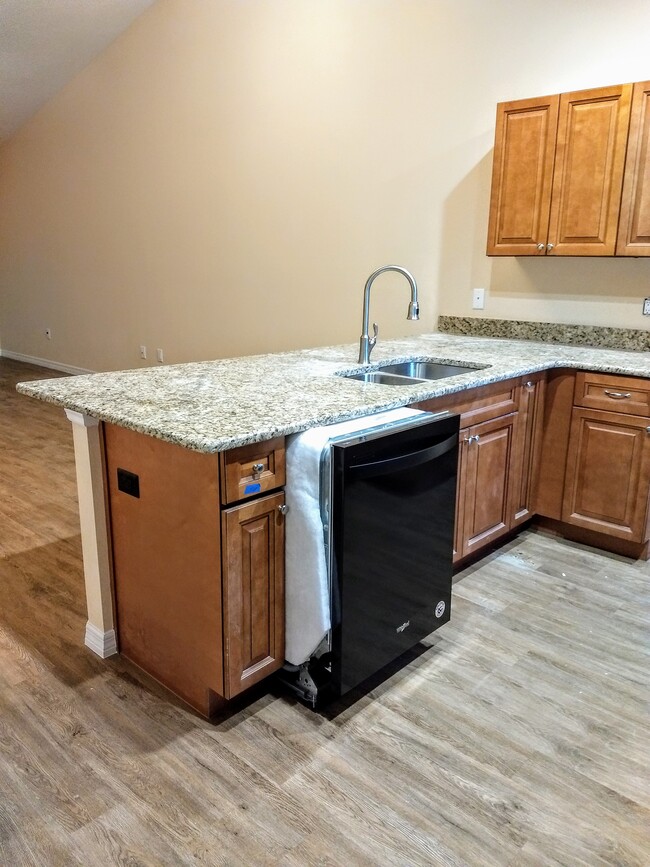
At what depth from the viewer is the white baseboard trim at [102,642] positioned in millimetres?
2217

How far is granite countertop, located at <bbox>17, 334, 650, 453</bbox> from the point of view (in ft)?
5.69

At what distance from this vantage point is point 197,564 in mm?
1793

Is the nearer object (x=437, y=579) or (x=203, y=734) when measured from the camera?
(x=203, y=734)

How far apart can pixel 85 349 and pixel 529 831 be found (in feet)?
21.3

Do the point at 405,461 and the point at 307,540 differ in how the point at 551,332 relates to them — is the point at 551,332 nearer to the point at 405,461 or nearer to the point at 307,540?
the point at 405,461

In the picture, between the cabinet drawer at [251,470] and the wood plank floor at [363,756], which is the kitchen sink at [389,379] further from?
the cabinet drawer at [251,470]

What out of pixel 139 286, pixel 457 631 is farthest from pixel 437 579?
pixel 139 286

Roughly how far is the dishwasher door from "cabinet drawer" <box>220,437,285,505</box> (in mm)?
154

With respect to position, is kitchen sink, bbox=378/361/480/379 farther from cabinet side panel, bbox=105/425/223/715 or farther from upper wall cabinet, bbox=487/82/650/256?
cabinet side panel, bbox=105/425/223/715

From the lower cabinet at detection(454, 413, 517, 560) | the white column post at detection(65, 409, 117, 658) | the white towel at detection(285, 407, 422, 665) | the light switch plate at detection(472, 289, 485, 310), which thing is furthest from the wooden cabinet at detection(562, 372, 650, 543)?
the white column post at detection(65, 409, 117, 658)

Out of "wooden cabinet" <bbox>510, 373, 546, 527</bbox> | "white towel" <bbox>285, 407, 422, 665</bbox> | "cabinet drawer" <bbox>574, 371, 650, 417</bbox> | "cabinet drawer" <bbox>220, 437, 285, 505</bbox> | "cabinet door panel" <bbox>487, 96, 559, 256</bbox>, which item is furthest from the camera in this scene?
"cabinet door panel" <bbox>487, 96, 559, 256</bbox>

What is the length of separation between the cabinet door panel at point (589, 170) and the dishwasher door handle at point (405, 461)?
4.86ft

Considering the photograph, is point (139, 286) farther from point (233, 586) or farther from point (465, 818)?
point (465, 818)

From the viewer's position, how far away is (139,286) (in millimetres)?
6129
